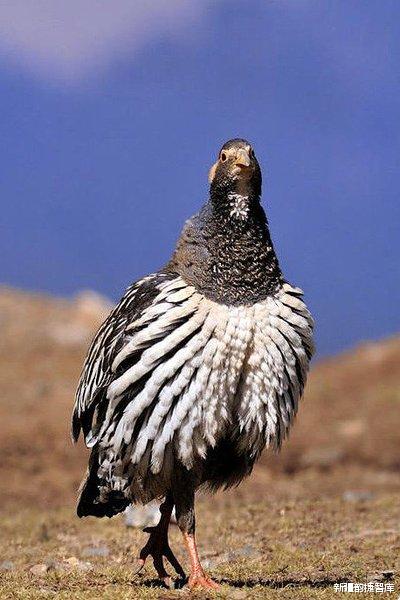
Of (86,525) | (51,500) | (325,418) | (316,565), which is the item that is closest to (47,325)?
(325,418)

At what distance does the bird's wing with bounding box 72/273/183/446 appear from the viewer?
7785 mm

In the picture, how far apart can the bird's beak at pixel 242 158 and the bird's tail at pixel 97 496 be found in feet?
7.29

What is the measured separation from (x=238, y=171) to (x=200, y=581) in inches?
108

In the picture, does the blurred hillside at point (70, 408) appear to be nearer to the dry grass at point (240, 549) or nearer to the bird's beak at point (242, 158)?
the dry grass at point (240, 549)

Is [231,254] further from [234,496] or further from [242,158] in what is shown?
[234,496]

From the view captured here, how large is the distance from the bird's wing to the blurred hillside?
9427mm

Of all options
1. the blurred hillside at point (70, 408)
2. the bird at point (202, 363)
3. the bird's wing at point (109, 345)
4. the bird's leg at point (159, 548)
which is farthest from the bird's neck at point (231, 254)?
the blurred hillside at point (70, 408)

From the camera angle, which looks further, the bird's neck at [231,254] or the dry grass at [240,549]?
the dry grass at [240,549]

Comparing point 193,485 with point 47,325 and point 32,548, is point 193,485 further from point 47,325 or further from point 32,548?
point 47,325

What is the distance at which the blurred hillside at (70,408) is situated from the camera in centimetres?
2045

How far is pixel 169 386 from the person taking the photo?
741 centimetres

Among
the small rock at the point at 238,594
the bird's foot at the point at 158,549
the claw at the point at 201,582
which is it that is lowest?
the small rock at the point at 238,594

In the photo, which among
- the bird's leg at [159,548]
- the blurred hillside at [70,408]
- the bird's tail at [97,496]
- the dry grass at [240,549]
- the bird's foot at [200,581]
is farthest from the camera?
the blurred hillside at [70,408]

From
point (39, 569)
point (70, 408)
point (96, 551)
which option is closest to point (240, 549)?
point (96, 551)
